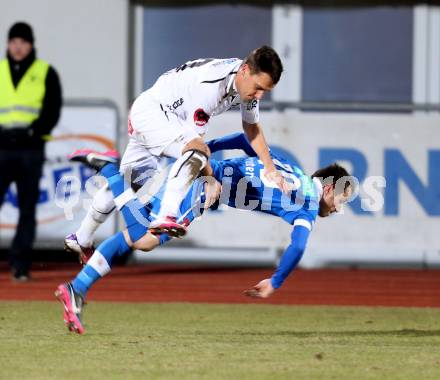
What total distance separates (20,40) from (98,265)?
477cm

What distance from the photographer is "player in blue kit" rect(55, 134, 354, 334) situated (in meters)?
9.15

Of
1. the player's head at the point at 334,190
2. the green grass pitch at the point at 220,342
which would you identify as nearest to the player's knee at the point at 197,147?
the player's head at the point at 334,190

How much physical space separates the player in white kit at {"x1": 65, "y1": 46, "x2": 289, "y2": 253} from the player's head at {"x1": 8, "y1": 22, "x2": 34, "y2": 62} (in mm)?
4195

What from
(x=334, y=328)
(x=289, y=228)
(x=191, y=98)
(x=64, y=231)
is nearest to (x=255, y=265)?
(x=289, y=228)

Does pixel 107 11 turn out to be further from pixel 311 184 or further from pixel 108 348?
pixel 108 348

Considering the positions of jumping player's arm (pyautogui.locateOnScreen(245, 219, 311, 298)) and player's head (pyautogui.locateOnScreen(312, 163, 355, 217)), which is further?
player's head (pyautogui.locateOnScreen(312, 163, 355, 217))

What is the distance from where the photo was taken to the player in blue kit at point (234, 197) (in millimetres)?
9148

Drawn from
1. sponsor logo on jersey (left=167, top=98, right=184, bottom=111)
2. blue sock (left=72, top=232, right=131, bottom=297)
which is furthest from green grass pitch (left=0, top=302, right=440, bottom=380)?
sponsor logo on jersey (left=167, top=98, right=184, bottom=111)

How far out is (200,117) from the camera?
887cm

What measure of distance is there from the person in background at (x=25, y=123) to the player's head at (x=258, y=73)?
500 cm

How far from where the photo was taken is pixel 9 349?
27.5ft

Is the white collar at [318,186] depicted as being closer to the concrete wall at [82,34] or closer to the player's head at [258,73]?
the player's head at [258,73]

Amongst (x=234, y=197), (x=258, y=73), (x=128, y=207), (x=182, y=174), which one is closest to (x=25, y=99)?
(x=128, y=207)

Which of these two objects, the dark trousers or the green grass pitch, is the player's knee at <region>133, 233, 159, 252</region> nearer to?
the green grass pitch
